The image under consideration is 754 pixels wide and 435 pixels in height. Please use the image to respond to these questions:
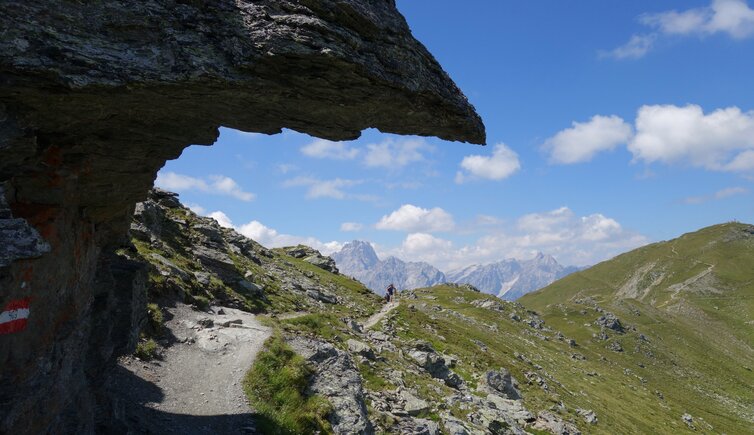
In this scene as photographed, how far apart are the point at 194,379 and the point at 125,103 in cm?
1630

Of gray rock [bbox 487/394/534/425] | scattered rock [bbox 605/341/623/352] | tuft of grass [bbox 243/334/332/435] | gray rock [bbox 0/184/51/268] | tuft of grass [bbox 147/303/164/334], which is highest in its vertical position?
gray rock [bbox 0/184/51/268]

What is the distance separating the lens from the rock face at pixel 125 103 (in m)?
11.1

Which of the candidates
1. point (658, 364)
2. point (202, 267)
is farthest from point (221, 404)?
point (658, 364)

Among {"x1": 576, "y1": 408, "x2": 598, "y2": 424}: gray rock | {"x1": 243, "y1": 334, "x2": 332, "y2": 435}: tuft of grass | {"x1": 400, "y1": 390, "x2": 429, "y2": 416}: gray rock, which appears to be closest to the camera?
{"x1": 243, "y1": 334, "x2": 332, "y2": 435}: tuft of grass

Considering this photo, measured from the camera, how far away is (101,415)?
56.6 feet

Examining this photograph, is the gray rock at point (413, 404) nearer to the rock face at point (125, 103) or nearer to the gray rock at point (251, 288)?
the rock face at point (125, 103)

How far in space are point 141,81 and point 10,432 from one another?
31.9 feet

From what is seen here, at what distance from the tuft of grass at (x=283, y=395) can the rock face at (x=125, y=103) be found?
7.32 metres

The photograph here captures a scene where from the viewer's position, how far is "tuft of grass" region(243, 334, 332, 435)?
21.9m

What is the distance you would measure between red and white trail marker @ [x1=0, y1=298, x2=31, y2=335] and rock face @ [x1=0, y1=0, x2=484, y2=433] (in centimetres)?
26

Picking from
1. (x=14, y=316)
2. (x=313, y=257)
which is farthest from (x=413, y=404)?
(x=313, y=257)

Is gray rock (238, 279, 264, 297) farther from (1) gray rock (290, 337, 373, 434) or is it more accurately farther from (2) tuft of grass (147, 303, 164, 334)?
(2) tuft of grass (147, 303, 164, 334)

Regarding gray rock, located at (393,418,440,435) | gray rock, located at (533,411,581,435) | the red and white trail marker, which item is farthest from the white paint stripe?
gray rock, located at (533,411,581,435)

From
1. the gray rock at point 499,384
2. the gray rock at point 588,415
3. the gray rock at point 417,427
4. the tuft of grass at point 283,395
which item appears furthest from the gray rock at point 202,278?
the gray rock at point 588,415
